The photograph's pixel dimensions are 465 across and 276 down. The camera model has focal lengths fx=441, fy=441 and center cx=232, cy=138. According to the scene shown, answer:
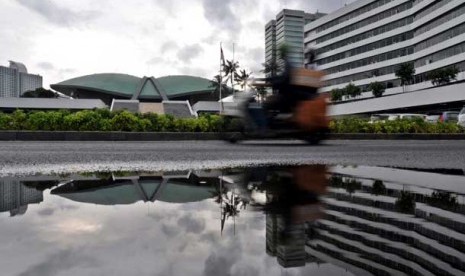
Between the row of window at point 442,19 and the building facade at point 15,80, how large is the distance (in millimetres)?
A: 105453

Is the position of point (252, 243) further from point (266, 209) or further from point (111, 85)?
point (111, 85)

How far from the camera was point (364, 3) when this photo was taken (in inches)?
3270

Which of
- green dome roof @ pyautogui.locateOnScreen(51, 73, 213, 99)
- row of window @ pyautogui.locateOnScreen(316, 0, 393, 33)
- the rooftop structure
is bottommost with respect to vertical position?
the rooftop structure

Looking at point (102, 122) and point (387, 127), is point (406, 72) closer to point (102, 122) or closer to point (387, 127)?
point (387, 127)

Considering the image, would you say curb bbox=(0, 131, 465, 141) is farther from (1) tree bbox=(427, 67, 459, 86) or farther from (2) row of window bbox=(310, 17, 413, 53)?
(2) row of window bbox=(310, 17, 413, 53)

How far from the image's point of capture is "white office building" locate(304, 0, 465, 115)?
56703mm

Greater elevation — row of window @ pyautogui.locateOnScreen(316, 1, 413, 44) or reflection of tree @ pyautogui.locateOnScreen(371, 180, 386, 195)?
row of window @ pyautogui.locateOnScreen(316, 1, 413, 44)

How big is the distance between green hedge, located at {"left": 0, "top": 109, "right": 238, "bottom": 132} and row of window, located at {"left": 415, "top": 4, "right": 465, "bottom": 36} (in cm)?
5214

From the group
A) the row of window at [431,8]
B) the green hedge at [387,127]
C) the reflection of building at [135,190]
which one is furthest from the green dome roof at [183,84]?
the reflection of building at [135,190]

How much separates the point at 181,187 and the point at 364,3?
3420 inches

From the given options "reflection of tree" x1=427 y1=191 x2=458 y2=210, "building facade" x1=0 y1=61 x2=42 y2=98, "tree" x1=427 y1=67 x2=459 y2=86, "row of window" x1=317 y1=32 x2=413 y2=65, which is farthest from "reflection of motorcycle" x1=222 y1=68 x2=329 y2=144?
"building facade" x1=0 y1=61 x2=42 y2=98

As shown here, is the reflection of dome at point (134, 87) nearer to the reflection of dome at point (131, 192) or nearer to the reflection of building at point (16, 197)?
the reflection of dome at point (131, 192)

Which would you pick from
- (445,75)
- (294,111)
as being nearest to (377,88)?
(445,75)

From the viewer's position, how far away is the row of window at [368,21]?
73706 mm
